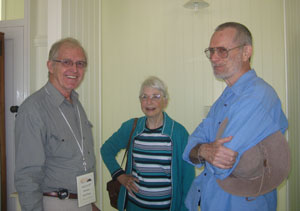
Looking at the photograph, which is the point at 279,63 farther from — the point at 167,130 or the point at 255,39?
the point at 167,130

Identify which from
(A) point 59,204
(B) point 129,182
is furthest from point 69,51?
(B) point 129,182

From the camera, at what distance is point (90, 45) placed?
2859 mm

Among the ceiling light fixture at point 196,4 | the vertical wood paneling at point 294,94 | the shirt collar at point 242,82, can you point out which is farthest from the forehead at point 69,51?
the vertical wood paneling at point 294,94

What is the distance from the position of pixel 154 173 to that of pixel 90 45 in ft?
5.20

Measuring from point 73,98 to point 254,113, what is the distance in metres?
1.14

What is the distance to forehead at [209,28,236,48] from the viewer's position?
1493mm

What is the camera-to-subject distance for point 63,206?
1490mm

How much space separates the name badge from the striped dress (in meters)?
0.48

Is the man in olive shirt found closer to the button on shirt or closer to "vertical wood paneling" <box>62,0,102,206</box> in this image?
the button on shirt

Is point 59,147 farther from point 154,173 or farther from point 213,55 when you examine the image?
point 213,55

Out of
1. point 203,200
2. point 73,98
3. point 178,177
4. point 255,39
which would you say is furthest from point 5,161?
point 255,39

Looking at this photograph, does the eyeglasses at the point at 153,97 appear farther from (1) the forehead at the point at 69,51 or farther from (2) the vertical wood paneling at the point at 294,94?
(2) the vertical wood paneling at the point at 294,94

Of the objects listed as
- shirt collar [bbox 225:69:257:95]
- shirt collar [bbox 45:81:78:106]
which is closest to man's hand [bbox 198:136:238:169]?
shirt collar [bbox 225:69:257:95]

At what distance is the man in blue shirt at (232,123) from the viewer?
1217 millimetres
